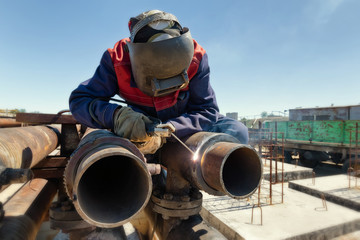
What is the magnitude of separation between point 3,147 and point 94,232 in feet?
3.19

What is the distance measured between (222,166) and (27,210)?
188 cm

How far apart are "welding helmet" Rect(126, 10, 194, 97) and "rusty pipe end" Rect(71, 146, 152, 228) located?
1.92 feet

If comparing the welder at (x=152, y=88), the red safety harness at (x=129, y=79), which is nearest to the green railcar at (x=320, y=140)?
the welder at (x=152, y=88)

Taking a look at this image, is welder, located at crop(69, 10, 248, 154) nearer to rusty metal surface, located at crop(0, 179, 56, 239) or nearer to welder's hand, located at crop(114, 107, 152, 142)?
welder's hand, located at crop(114, 107, 152, 142)

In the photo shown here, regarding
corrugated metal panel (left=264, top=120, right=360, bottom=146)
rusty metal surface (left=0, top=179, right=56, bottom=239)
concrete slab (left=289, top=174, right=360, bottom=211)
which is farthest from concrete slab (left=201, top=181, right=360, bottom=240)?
corrugated metal panel (left=264, top=120, right=360, bottom=146)

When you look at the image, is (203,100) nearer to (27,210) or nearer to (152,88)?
(152,88)

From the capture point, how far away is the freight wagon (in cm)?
1045

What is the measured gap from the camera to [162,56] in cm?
146

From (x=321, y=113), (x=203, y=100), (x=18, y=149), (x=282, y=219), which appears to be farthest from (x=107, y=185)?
(x=321, y=113)

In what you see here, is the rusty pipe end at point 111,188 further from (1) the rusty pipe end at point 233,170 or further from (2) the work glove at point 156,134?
(1) the rusty pipe end at point 233,170

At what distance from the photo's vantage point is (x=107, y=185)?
1371 mm

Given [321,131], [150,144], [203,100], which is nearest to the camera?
[150,144]

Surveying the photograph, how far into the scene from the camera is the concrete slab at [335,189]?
5.49 m

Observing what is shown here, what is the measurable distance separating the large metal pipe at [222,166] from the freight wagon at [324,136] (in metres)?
9.58
